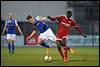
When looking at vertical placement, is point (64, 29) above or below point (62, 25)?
below

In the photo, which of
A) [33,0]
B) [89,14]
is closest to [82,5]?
[89,14]

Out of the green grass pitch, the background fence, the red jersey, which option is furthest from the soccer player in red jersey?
the background fence

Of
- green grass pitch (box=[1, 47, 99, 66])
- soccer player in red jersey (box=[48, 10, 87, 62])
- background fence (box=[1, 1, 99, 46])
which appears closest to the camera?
green grass pitch (box=[1, 47, 99, 66])

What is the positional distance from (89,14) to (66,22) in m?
29.4

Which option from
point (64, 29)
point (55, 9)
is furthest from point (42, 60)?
point (55, 9)

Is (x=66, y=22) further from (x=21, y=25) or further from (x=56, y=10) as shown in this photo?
(x=56, y=10)

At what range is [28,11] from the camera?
48062 millimetres

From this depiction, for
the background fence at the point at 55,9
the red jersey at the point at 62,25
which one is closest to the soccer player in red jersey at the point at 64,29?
the red jersey at the point at 62,25

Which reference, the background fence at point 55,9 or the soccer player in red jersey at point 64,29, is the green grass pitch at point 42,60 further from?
the background fence at point 55,9

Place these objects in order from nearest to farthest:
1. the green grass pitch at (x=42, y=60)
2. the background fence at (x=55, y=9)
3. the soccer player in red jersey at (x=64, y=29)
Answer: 1. the green grass pitch at (x=42, y=60)
2. the soccer player in red jersey at (x=64, y=29)
3. the background fence at (x=55, y=9)

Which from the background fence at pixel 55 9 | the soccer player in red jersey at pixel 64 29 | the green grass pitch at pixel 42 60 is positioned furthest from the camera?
the background fence at pixel 55 9

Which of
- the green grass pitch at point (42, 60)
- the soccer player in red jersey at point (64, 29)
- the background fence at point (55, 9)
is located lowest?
the green grass pitch at point (42, 60)

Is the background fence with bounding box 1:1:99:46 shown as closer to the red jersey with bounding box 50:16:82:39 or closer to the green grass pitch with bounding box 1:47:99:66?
the green grass pitch with bounding box 1:47:99:66

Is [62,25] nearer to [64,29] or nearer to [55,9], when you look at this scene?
[64,29]
